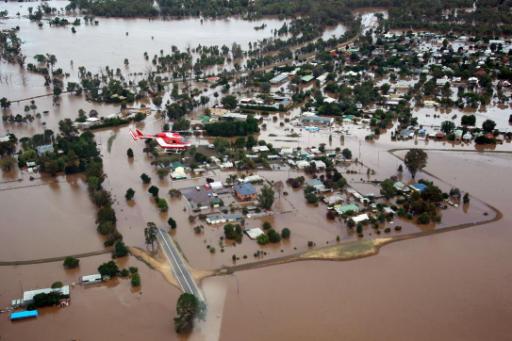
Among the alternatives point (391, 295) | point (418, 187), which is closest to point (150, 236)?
point (391, 295)

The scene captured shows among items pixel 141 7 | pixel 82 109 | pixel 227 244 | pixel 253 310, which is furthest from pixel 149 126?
pixel 141 7

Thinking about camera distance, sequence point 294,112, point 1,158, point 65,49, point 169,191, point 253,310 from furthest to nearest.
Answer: point 65,49, point 294,112, point 1,158, point 169,191, point 253,310

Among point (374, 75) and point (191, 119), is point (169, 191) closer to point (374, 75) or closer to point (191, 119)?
point (191, 119)

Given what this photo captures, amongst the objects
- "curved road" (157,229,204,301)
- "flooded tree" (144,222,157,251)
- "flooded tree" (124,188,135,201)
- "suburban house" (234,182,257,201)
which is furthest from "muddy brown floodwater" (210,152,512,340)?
"flooded tree" (124,188,135,201)

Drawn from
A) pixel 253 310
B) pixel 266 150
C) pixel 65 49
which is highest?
pixel 65 49

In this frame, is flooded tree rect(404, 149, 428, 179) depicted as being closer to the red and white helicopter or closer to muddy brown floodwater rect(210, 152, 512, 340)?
muddy brown floodwater rect(210, 152, 512, 340)

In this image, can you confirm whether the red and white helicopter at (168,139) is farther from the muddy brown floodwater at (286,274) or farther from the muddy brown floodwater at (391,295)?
the muddy brown floodwater at (391,295)
